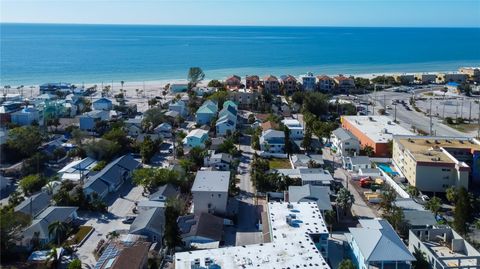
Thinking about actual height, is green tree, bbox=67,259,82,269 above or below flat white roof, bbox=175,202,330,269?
below

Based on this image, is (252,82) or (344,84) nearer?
(252,82)

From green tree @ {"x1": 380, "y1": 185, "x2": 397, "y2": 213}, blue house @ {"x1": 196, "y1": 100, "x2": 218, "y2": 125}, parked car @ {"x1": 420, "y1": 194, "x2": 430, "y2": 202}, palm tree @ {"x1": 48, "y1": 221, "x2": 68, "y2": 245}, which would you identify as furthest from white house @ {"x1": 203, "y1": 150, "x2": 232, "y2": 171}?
blue house @ {"x1": 196, "y1": 100, "x2": 218, "y2": 125}

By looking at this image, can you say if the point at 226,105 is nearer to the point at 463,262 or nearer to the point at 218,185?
the point at 218,185

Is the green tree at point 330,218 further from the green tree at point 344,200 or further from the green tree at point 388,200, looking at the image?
the green tree at point 388,200

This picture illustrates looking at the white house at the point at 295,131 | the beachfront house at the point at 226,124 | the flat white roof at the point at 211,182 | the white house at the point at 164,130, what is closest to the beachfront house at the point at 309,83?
the beachfront house at the point at 226,124

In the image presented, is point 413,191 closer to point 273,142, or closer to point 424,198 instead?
point 424,198

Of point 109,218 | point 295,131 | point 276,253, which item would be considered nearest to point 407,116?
point 295,131

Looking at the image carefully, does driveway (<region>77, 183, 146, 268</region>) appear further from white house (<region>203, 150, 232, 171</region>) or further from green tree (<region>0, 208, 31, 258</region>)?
white house (<region>203, 150, 232, 171</region>)
